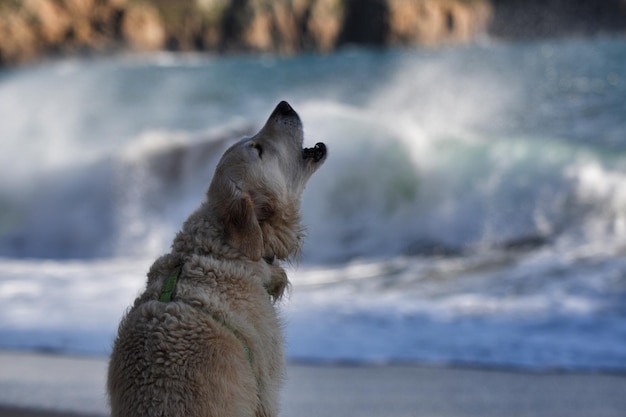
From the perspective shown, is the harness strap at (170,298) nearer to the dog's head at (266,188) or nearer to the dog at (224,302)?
the dog at (224,302)

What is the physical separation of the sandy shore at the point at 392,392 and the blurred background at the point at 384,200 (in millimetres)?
362

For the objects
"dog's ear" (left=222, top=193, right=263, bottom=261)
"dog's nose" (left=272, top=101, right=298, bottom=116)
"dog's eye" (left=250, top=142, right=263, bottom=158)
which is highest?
"dog's nose" (left=272, top=101, right=298, bottom=116)

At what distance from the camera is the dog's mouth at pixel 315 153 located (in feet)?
13.6

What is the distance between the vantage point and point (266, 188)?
379 cm

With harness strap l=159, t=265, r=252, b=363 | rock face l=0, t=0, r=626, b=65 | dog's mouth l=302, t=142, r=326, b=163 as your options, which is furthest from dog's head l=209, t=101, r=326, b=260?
rock face l=0, t=0, r=626, b=65

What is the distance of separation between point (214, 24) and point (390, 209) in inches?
2282

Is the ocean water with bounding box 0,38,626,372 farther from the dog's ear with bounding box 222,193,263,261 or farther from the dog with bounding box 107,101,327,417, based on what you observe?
the dog's ear with bounding box 222,193,263,261

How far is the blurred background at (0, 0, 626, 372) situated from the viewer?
800cm

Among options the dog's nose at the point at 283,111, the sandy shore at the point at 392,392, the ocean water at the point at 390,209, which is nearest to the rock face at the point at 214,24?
the ocean water at the point at 390,209

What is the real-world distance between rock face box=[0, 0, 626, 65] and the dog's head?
54629 millimetres

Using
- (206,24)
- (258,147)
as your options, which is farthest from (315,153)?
(206,24)

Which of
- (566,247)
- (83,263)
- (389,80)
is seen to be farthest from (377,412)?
(389,80)

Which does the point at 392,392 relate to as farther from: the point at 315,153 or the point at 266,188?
the point at 266,188

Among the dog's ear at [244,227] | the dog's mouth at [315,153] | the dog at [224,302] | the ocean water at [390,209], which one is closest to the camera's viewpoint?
the dog at [224,302]
